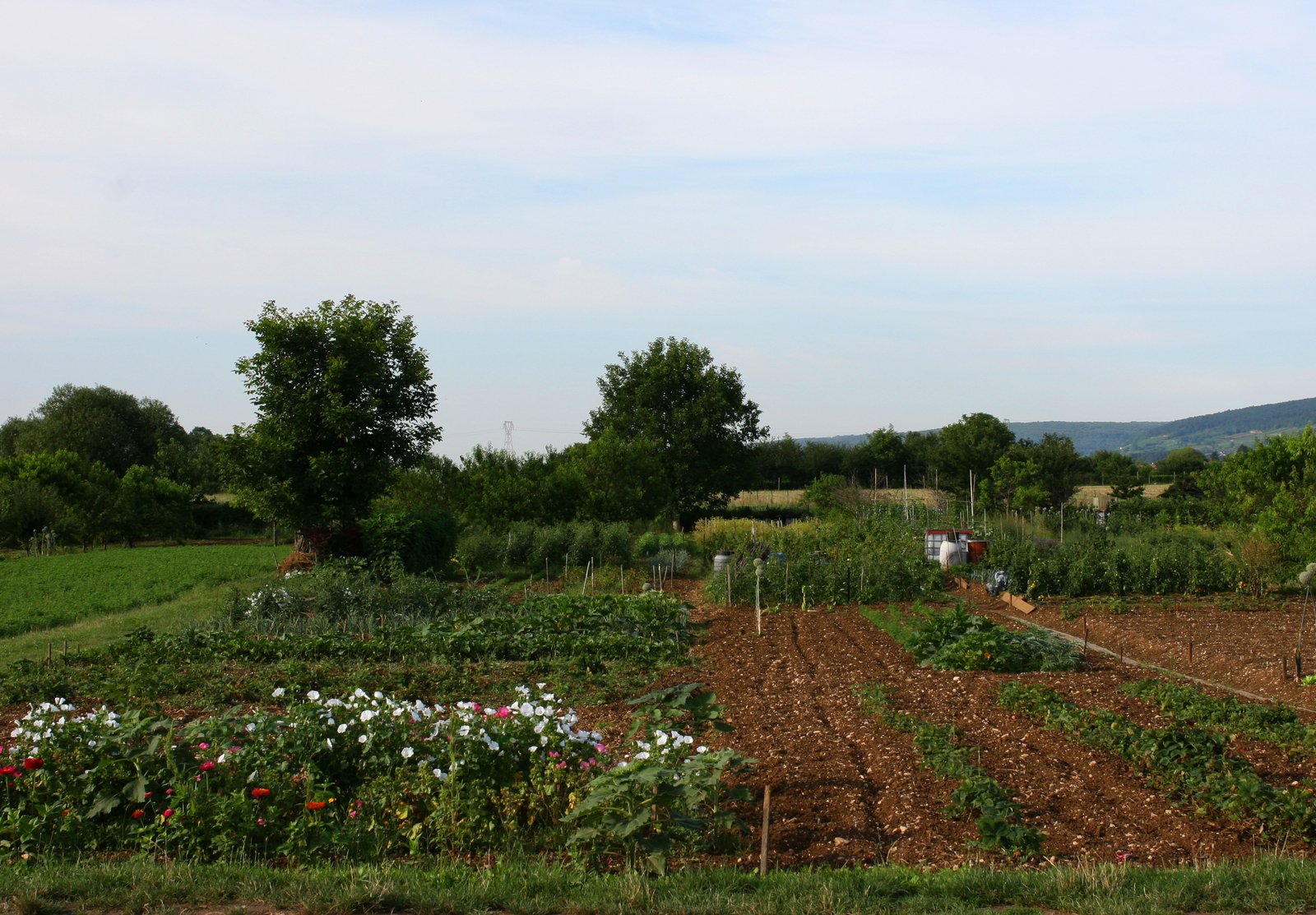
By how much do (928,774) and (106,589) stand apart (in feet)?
64.1

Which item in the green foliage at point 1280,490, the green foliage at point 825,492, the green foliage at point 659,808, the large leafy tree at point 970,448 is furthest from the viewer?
the large leafy tree at point 970,448

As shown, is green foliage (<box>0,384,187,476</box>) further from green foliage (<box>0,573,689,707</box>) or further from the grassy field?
green foliage (<box>0,573,689,707</box>)

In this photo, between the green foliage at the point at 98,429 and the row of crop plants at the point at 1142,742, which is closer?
the row of crop plants at the point at 1142,742

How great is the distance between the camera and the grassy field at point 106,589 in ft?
51.8

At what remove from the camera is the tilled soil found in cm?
534

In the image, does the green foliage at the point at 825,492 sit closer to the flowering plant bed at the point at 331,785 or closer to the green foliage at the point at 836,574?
the green foliage at the point at 836,574

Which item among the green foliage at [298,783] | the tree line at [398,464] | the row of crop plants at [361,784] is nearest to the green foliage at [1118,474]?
the tree line at [398,464]

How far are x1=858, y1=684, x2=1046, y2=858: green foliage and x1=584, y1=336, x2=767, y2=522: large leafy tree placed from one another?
106 feet

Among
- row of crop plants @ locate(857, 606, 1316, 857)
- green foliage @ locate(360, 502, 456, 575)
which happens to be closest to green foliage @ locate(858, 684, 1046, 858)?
row of crop plants @ locate(857, 606, 1316, 857)

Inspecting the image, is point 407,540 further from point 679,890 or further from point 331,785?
point 679,890

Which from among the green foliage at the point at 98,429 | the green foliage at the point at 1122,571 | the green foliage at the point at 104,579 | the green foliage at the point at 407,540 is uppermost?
the green foliage at the point at 98,429

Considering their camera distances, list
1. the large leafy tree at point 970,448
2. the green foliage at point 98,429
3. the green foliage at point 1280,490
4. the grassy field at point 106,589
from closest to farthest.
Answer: the grassy field at point 106,589, the green foliage at point 1280,490, the large leafy tree at point 970,448, the green foliage at point 98,429

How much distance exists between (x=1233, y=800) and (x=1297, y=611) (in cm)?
1245

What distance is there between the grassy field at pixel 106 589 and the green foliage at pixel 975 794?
36.4ft
